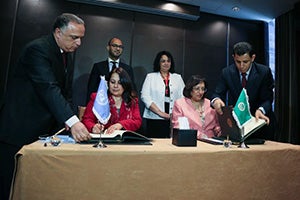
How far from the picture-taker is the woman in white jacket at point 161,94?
2486 mm

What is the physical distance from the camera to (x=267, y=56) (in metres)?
3.94

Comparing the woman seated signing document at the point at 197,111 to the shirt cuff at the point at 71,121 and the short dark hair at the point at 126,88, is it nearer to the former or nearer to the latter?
the short dark hair at the point at 126,88

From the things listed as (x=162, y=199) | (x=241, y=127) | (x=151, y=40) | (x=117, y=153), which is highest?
(x=151, y=40)

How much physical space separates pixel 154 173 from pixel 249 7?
3550 mm

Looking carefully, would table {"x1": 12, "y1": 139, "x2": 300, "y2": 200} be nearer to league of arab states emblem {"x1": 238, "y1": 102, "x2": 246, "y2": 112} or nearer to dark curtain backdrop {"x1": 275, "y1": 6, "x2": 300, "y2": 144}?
league of arab states emblem {"x1": 238, "y1": 102, "x2": 246, "y2": 112}

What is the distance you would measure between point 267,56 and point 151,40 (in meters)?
2.18

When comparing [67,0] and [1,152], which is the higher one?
[67,0]

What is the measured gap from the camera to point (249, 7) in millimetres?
3486

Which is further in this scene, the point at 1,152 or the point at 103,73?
the point at 103,73

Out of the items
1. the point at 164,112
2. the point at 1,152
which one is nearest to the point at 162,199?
the point at 1,152

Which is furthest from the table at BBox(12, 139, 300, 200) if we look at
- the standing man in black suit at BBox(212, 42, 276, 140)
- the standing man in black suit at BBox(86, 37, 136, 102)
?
the standing man in black suit at BBox(86, 37, 136, 102)

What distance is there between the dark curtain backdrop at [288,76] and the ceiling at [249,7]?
0.17 meters

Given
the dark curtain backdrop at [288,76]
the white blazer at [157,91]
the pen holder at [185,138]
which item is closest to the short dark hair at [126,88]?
the pen holder at [185,138]

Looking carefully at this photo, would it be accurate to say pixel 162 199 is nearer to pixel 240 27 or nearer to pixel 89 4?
pixel 89 4
